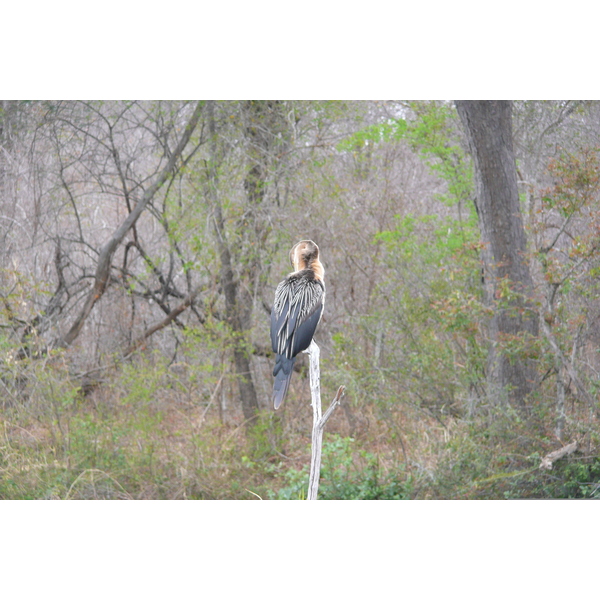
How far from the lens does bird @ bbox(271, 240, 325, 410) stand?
3.41m

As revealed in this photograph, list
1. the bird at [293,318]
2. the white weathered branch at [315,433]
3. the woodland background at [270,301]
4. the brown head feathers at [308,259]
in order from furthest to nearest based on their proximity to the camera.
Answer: the woodland background at [270,301] < the brown head feathers at [308,259] < the bird at [293,318] < the white weathered branch at [315,433]

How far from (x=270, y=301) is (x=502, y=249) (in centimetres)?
164

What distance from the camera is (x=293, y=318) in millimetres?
3494

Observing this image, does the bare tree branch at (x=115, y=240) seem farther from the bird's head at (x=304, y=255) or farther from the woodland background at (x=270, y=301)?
the bird's head at (x=304, y=255)

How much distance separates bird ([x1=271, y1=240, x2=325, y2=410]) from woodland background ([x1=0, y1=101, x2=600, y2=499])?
109cm

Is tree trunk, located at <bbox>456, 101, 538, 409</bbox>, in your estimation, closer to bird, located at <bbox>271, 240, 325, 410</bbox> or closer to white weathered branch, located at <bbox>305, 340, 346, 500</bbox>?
bird, located at <bbox>271, 240, 325, 410</bbox>

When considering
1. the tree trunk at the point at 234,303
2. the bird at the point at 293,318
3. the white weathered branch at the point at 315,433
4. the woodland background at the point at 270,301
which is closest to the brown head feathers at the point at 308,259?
the bird at the point at 293,318

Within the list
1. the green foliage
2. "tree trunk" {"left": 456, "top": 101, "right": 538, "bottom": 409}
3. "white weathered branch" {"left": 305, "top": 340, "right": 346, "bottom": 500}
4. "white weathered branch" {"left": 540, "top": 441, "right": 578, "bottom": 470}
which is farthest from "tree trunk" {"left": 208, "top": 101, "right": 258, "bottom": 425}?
"white weathered branch" {"left": 540, "top": 441, "right": 578, "bottom": 470}

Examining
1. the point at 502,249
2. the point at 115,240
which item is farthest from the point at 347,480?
the point at 115,240

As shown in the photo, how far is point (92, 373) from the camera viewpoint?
4.94m

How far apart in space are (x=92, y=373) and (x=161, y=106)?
199 centimetres

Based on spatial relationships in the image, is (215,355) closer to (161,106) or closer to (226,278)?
(226,278)

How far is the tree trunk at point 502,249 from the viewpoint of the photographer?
4250 mm

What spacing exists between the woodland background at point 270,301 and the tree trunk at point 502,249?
3 centimetres
